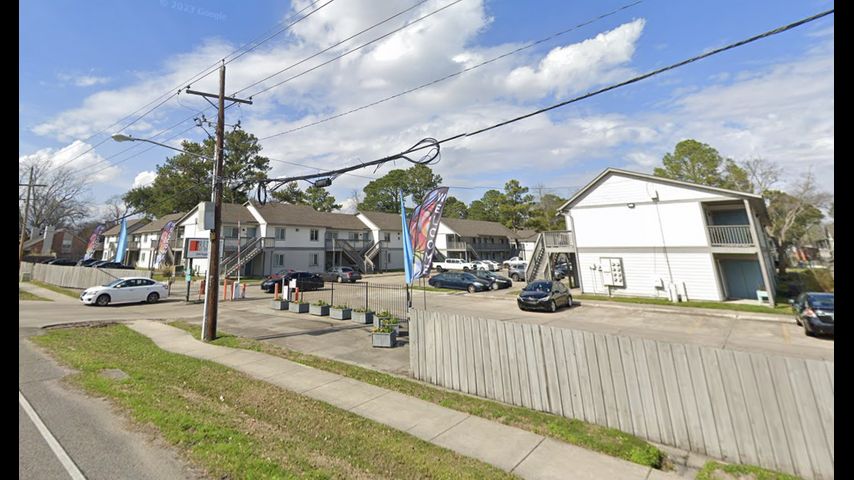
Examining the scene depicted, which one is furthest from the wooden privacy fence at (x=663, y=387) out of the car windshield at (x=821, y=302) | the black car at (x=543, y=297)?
the black car at (x=543, y=297)

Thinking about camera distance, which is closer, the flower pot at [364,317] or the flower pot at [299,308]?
the flower pot at [364,317]

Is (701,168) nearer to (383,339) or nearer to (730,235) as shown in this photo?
(730,235)

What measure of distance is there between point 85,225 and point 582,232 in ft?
347

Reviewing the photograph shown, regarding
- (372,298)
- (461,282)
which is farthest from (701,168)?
(372,298)

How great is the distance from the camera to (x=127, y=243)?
176ft

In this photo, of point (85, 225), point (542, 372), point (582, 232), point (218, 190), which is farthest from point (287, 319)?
point (85, 225)

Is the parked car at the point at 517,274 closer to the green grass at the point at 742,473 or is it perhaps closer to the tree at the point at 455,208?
the green grass at the point at 742,473

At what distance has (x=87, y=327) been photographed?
13.3m

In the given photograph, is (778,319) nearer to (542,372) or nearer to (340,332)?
(542,372)

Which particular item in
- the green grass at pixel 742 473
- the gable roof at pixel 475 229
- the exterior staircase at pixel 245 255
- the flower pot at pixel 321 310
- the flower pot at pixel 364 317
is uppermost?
the gable roof at pixel 475 229

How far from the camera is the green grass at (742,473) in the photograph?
4457 millimetres

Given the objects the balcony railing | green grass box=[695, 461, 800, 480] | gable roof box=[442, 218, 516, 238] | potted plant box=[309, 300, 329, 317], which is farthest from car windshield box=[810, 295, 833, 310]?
gable roof box=[442, 218, 516, 238]

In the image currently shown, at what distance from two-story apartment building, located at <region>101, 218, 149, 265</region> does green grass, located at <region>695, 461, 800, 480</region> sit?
64.4 m

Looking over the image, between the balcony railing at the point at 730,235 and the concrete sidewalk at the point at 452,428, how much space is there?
70.6ft
